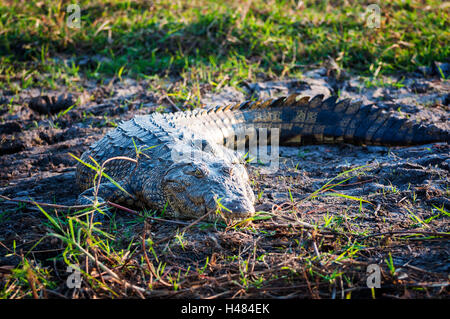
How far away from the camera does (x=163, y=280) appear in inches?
91.3

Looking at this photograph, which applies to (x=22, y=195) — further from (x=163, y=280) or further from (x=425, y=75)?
(x=425, y=75)

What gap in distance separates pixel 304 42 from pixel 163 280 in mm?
5061

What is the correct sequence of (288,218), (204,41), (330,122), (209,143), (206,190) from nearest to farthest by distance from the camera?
(288,218) < (206,190) < (209,143) < (330,122) < (204,41)

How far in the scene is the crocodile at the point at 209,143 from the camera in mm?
2949

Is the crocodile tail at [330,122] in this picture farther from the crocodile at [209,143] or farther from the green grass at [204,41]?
the green grass at [204,41]

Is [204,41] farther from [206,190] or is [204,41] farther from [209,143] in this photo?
[206,190]

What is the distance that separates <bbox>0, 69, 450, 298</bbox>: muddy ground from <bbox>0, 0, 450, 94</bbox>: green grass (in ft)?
2.96

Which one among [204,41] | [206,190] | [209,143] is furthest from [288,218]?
[204,41]

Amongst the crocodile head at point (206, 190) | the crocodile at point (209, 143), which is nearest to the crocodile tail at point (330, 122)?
the crocodile at point (209, 143)

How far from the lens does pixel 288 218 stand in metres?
2.67

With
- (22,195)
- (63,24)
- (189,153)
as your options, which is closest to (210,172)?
(189,153)

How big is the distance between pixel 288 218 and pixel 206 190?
1.91 ft

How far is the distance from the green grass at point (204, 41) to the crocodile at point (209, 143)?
3.91 ft

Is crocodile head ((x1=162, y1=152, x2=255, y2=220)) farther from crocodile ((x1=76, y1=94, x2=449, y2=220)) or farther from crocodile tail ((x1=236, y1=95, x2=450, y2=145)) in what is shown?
crocodile tail ((x1=236, y1=95, x2=450, y2=145))
